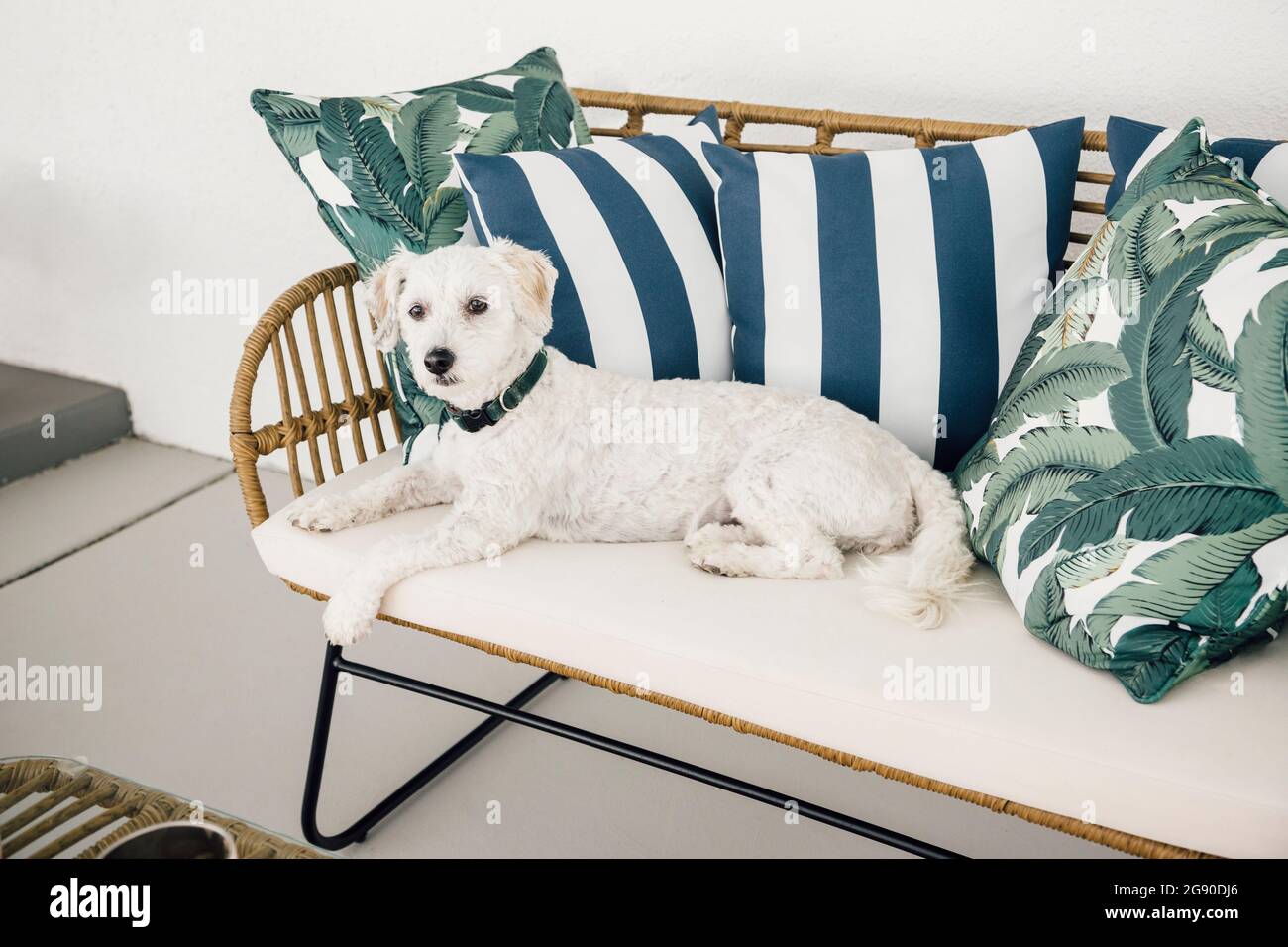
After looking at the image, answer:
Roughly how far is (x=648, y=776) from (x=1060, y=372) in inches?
43.2

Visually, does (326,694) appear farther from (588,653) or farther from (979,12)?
(979,12)

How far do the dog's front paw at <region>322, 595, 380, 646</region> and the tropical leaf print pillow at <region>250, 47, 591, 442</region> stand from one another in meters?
0.45

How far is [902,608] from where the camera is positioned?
4.21 ft

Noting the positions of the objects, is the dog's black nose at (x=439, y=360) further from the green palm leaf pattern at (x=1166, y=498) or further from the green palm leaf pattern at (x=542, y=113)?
the green palm leaf pattern at (x=1166, y=498)

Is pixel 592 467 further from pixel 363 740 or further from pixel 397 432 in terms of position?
pixel 363 740

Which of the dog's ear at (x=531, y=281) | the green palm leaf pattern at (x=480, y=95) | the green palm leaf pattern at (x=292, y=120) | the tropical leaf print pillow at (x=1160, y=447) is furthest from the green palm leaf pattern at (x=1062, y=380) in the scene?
the green palm leaf pattern at (x=292, y=120)

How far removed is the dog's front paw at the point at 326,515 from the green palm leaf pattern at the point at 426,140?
1.81ft

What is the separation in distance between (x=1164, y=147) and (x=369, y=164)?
4.27 ft

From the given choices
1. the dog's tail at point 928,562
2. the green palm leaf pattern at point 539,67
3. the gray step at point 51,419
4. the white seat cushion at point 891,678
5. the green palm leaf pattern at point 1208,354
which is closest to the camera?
the white seat cushion at point 891,678

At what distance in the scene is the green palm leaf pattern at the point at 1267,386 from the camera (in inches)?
43.1

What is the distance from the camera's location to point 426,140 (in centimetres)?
171

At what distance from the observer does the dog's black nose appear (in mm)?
1444

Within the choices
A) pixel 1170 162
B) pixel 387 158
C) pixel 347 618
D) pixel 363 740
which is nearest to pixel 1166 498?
pixel 1170 162
